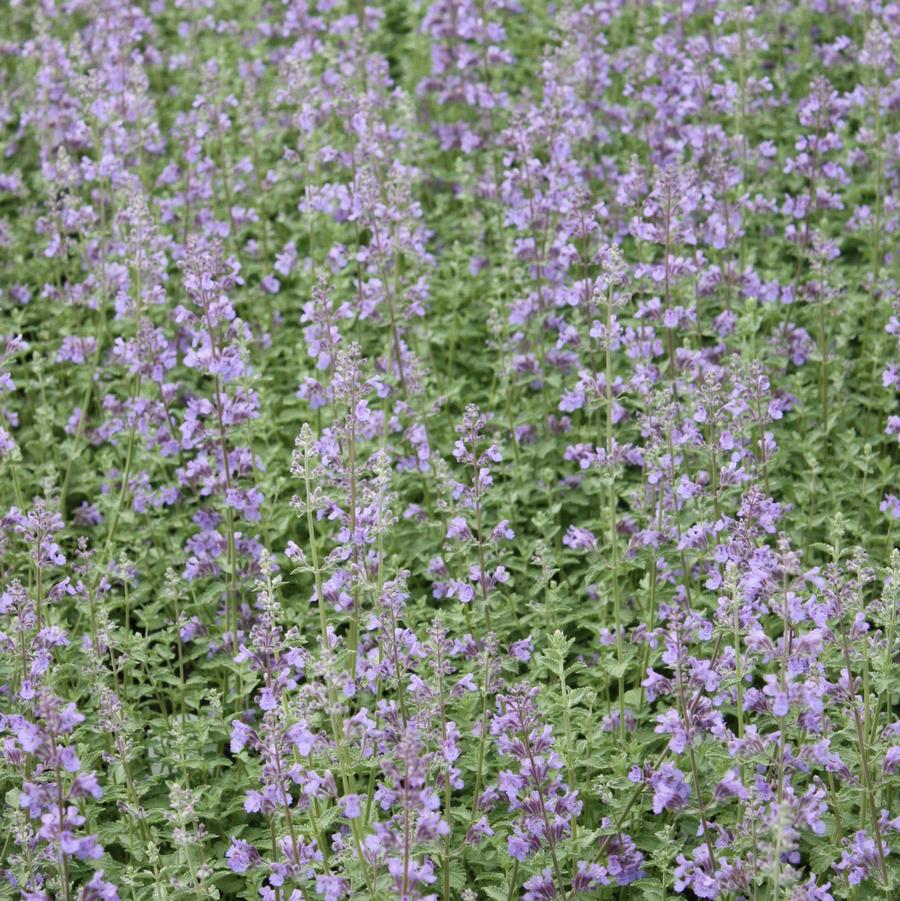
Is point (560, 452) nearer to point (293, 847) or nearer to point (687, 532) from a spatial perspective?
point (687, 532)

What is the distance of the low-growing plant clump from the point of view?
4.97 m

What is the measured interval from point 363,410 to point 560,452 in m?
2.08

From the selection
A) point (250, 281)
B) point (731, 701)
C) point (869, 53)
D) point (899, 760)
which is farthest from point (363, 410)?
point (869, 53)

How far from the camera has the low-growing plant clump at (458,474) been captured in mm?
4973

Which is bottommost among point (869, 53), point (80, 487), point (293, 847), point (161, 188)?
point (293, 847)

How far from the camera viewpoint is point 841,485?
6.88m

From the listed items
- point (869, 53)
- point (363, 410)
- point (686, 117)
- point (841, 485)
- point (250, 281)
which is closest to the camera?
point (363, 410)

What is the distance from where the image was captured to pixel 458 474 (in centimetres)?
731

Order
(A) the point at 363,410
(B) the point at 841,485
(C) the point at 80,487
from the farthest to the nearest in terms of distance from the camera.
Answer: (C) the point at 80,487 → (B) the point at 841,485 → (A) the point at 363,410

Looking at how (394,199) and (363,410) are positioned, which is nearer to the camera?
(363,410)

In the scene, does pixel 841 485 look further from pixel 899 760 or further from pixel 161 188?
pixel 161 188

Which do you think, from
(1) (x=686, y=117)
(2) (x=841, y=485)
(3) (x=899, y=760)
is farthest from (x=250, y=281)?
(3) (x=899, y=760)

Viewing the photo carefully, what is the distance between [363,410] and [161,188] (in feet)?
15.7

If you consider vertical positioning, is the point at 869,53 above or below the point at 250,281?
above
